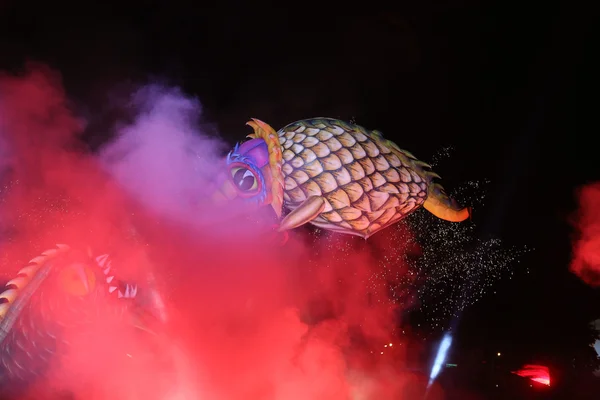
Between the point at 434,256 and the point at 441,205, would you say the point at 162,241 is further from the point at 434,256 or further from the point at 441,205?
the point at 434,256

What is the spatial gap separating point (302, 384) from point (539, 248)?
9.37 feet

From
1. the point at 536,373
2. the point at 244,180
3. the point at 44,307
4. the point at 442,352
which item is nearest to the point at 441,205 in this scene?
the point at 244,180

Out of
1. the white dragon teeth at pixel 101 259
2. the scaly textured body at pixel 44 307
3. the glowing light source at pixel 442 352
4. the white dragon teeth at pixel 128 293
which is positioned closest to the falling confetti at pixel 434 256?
the glowing light source at pixel 442 352

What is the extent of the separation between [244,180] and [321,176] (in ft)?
1.82

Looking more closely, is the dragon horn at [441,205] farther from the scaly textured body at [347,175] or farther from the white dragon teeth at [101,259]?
the white dragon teeth at [101,259]

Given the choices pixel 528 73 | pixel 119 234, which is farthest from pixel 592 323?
pixel 119 234

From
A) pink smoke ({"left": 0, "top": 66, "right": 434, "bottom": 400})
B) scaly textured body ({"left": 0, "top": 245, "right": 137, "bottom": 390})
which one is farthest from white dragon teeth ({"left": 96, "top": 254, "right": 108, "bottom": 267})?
pink smoke ({"left": 0, "top": 66, "right": 434, "bottom": 400})

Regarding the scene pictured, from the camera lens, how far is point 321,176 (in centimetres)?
316

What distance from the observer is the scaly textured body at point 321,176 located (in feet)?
10.3

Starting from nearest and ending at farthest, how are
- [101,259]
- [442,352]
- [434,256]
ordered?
[101,259] < [434,256] < [442,352]

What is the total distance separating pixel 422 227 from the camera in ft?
13.9

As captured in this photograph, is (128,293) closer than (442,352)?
Yes

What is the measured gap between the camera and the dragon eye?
10.3 ft

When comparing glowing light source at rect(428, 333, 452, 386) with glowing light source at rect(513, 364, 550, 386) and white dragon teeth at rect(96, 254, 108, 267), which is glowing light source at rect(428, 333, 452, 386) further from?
white dragon teeth at rect(96, 254, 108, 267)
